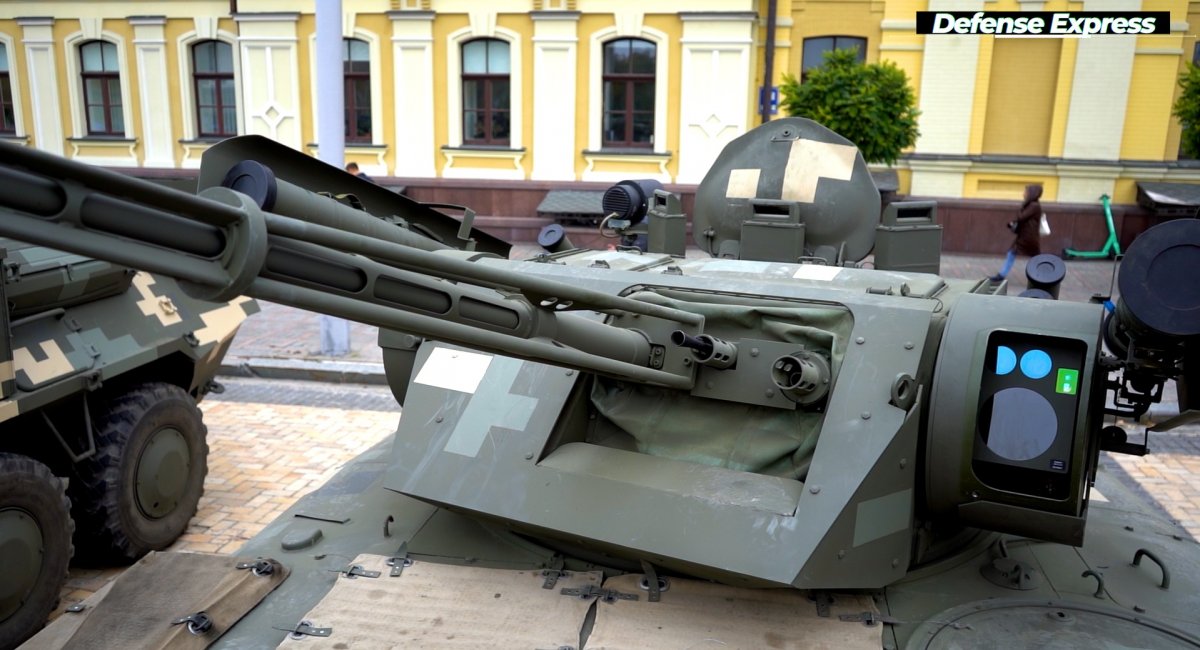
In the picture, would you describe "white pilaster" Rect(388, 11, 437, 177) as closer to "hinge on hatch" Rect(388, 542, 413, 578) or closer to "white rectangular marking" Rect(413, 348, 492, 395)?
"white rectangular marking" Rect(413, 348, 492, 395)

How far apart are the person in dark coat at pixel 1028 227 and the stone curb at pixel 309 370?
8644 mm

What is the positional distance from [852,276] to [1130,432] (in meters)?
6.30

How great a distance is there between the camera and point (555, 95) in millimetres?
17906

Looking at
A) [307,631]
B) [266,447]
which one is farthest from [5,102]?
[307,631]

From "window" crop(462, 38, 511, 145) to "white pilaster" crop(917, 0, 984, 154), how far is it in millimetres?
7283

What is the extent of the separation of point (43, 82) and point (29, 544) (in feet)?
58.4

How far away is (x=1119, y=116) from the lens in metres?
16.8

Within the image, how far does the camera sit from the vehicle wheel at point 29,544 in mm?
4984

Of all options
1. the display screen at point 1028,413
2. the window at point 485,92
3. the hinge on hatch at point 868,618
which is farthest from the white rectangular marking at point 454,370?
the window at point 485,92

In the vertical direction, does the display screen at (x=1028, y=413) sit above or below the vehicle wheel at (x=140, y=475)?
above

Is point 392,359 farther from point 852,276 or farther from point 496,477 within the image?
point 852,276

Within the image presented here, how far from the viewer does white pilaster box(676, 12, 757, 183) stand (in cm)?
1708

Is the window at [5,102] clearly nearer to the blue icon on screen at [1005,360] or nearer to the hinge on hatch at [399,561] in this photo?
the hinge on hatch at [399,561]

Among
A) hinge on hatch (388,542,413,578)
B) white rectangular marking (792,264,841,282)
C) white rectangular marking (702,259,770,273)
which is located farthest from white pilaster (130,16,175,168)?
hinge on hatch (388,542,413,578)
